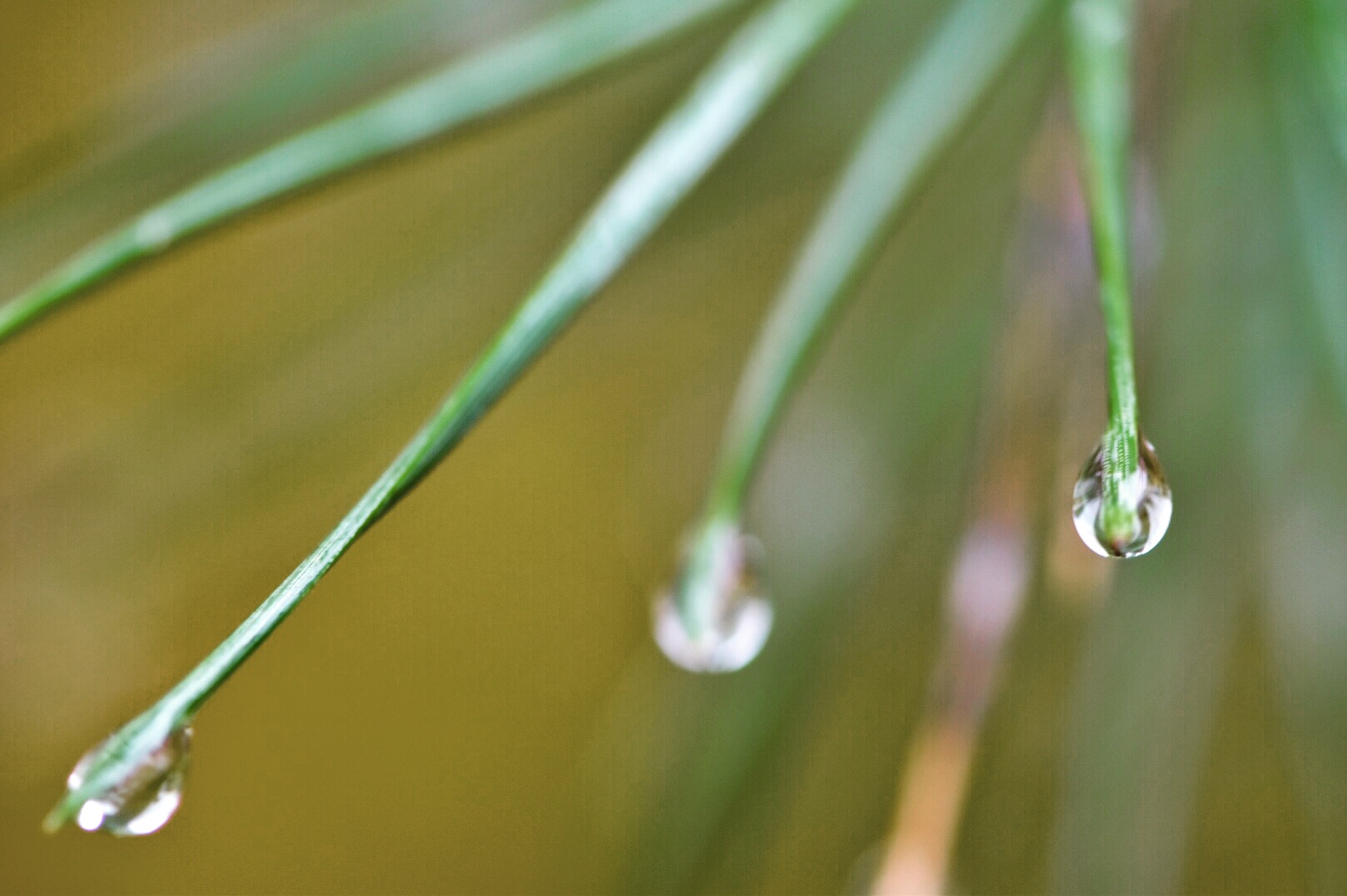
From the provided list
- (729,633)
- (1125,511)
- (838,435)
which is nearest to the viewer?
(1125,511)

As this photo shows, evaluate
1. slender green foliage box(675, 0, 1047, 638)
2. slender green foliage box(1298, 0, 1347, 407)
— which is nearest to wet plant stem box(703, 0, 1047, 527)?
slender green foliage box(675, 0, 1047, 638)

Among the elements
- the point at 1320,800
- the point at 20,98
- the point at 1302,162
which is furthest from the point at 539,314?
the point at 20,98

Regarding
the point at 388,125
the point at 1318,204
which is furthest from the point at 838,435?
the point at 388,125

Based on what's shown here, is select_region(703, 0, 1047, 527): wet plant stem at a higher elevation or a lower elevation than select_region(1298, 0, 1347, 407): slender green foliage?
lower

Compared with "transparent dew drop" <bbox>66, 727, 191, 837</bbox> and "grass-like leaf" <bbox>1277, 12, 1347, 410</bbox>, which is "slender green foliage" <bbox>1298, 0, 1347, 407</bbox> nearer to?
"grass-like leaf" <bbox>1277, 12, 1347, 410</bbox>

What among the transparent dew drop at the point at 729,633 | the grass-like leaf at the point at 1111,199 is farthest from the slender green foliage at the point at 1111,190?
the transparent dew drop at the point at 729,633

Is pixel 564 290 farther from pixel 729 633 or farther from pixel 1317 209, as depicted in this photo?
pixel 1317 209

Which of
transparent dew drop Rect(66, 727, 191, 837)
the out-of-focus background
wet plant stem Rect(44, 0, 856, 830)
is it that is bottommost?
transparent dew drop Rect(66, 727, 191, 837)
